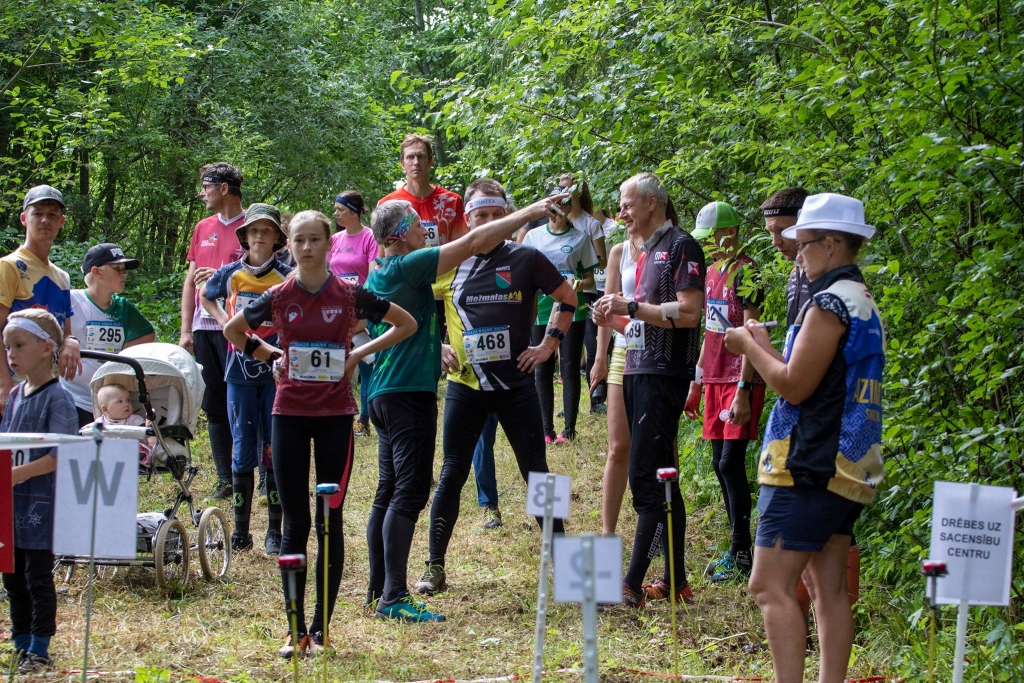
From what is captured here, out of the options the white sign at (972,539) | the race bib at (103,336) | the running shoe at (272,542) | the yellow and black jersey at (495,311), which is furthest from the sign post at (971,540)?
the race bib at (103,336)

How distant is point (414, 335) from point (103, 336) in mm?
2525

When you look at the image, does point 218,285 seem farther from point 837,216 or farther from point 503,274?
point 837,216

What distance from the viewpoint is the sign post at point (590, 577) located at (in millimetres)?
2479

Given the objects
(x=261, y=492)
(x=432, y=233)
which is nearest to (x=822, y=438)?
(x=432, y=233)

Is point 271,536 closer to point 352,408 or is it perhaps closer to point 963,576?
point 352,408

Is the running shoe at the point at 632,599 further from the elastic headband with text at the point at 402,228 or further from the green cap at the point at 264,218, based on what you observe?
the green cap at the point at 264,218

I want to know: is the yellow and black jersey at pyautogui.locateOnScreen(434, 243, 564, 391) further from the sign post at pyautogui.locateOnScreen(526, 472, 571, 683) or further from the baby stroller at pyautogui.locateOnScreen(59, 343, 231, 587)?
the sign post at pyautogui.locateOnScreen(526, 472, 571, 683)

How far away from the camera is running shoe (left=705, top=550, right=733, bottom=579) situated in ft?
19.9

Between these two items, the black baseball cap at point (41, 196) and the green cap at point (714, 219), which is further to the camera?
the black baseball cap at point (41, 196)

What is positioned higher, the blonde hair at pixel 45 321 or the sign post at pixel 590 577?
the blonde hair at pixel 45 321

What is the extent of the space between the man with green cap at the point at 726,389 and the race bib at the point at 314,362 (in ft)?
6.65

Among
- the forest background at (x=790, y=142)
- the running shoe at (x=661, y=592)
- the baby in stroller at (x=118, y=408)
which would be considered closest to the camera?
the forest background at (x=790, y=142)

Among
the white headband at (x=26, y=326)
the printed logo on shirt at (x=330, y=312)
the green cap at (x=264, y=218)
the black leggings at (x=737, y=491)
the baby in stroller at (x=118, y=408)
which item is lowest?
the black leggings at (x=737, y=491)

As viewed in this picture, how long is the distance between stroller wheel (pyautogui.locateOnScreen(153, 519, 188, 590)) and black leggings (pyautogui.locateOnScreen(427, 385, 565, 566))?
1.35 meters
